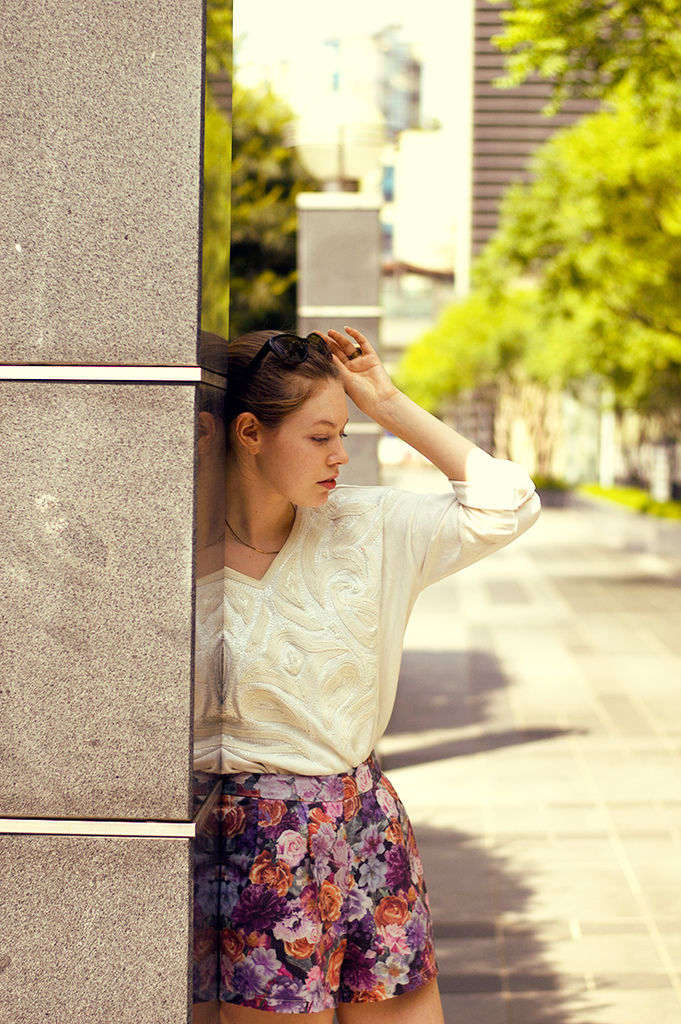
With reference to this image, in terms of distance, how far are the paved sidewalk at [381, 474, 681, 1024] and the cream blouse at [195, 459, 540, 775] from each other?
2409 millimetres

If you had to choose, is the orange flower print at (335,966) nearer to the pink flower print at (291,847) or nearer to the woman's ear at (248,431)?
the pink flower print at (291,847)

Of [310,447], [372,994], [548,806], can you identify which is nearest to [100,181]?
[310,447]

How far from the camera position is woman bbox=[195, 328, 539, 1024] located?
2094mm

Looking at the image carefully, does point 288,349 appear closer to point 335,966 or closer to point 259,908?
point 259,908

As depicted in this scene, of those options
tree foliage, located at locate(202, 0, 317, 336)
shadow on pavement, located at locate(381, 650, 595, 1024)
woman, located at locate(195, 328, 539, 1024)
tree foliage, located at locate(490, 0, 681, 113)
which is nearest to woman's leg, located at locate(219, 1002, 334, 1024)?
woman, located at locate(195, 328, 539, 1024)

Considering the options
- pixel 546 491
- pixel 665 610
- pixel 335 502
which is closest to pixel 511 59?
pixel 665 610

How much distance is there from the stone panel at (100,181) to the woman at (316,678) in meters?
0.23

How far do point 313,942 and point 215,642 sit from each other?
0.49 m

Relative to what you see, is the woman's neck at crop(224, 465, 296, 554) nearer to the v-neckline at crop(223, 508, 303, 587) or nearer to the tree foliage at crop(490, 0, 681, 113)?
the v-neckline at crop(223, 508, 303, 587)

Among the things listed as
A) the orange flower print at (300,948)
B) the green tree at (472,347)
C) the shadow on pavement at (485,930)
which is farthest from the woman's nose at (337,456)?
the green tree at (472,347)

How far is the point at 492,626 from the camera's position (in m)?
13.4

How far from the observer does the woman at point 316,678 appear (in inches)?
82.4

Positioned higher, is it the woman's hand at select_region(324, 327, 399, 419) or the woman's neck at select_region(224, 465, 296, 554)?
Result: the woman's hand at select_region(324, 327, 399, 419)

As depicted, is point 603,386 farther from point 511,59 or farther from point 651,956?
point 651,956
